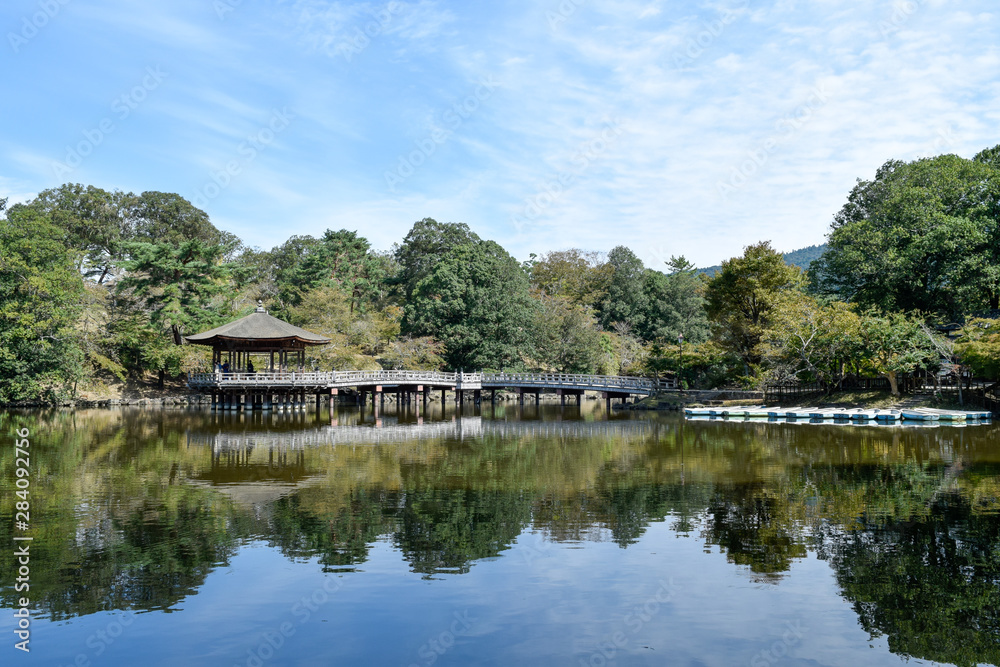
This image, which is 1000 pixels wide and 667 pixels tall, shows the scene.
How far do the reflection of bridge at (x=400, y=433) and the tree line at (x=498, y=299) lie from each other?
11.8 m

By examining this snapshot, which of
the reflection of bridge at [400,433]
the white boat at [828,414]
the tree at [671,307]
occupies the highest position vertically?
the tree at [671,307]

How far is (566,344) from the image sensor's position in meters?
57.3

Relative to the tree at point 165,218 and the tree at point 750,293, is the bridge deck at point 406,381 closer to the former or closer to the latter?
the tree at point 750,293

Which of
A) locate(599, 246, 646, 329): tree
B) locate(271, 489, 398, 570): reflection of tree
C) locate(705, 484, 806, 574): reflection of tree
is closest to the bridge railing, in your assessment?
locate(599, 246, 646, 329): tree

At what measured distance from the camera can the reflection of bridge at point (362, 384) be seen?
4022cm

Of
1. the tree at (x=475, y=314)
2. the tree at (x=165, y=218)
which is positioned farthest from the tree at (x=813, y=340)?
the tree at (x=165, y=218)

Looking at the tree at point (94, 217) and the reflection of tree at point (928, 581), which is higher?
the tree at point (94, 217)

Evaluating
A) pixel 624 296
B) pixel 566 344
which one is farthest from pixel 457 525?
pixel 624 296

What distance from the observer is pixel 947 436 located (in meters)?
27.4

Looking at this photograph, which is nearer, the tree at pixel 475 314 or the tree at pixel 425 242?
the tree at pixel 475 314

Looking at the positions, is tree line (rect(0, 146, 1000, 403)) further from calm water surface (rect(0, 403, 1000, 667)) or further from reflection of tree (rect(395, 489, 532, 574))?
reflection of tree (rect(395, 489, 532, 574))

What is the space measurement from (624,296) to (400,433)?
41.8 m

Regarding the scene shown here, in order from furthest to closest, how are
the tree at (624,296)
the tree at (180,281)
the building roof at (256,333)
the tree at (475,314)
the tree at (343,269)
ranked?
the tree at (624,296) < the tree at (343,269) < the tree at (475,314) < the tree at (180,281) < the building roof at (256,333)

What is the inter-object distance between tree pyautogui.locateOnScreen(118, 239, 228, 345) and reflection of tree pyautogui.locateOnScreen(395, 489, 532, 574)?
3710 cm
